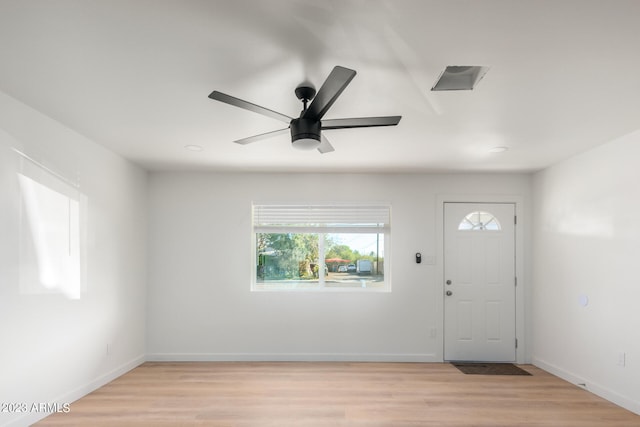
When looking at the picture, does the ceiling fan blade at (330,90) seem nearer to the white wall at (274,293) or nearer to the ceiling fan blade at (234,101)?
the ceiling fan blade at (234,101)

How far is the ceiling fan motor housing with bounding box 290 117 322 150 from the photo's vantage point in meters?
2.18

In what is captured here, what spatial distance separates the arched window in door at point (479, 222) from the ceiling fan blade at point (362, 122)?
2965 mm

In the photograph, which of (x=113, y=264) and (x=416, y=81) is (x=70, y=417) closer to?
(x=113, y=264)

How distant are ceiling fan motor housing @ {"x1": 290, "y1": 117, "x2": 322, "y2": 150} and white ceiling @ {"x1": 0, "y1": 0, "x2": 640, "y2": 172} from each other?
0.77 ft

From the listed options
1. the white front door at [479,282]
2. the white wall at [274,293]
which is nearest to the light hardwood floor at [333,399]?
the white wall at [274,293]

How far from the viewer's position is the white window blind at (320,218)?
4.76 m

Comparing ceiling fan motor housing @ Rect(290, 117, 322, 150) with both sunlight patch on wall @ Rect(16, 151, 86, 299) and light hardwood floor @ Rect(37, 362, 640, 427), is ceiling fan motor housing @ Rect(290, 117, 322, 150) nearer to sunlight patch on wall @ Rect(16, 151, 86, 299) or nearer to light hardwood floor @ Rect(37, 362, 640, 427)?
sunlight patch on wall @ Rect(16, 151, 86, 299)

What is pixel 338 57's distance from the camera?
1.92 m

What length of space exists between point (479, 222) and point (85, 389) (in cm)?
464

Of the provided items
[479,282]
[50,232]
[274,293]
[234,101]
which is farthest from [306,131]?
[479,282]

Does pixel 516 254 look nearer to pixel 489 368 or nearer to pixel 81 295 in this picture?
pixel 489 368

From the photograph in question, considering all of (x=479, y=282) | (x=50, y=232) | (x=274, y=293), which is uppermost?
(x=50, y=232)

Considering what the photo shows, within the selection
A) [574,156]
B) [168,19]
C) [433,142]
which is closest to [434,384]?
[433,142]

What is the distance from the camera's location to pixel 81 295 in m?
→ 3.32
